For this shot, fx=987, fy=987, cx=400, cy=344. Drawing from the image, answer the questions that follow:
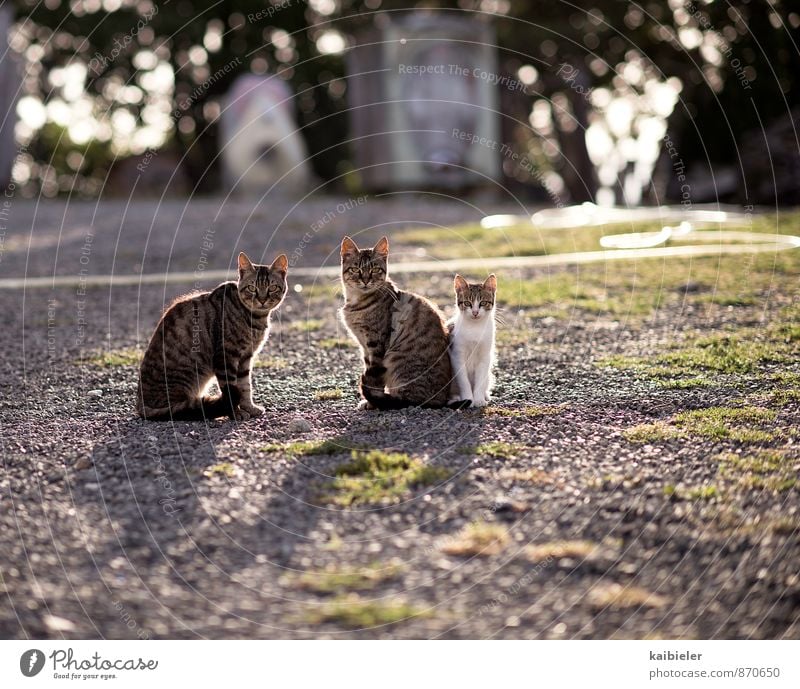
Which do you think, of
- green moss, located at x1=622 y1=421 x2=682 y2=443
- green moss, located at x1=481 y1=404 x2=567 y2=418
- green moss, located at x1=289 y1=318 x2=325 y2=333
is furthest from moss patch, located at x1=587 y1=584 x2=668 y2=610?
green moss, located at x1=289 y1=318 x2=325 y2=333

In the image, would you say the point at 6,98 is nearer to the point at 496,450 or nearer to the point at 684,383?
the point at 684,383

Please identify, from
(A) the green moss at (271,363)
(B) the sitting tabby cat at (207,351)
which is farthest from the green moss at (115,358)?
(B) the sitting tabby cat at (207,351)

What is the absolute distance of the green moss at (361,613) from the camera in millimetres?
4621

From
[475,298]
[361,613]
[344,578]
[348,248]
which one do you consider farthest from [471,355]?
[361,613]

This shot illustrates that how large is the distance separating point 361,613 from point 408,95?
904 inches

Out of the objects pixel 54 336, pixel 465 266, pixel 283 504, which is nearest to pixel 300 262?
pixel 465 266

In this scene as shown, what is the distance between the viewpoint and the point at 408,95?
86.0ft

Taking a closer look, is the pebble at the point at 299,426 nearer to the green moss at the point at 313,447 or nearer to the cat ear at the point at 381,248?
the green moss at the point at 313,447

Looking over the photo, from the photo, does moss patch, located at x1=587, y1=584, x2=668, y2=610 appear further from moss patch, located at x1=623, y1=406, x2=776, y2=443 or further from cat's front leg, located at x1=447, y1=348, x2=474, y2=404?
cat's front leg, located at x1=447, y1=348, x2=474, y2=404

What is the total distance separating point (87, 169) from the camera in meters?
34.4

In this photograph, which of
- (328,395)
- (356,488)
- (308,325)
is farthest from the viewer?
(308,325)

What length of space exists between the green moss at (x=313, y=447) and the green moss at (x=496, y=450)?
78 cm

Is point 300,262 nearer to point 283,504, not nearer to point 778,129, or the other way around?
point 283,504

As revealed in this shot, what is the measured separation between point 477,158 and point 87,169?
14925mm
